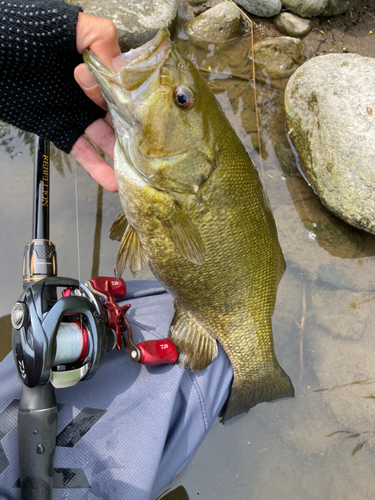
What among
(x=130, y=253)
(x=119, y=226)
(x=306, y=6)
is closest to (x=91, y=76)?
(x=119, y=226)

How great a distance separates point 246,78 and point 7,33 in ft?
9.21

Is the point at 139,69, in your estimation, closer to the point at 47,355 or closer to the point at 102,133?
the point at 102,133

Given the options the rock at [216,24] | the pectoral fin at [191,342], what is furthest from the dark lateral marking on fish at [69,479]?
the rock at [216,24]

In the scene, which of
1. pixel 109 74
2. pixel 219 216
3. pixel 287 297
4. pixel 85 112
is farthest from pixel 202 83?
pixel 287 297

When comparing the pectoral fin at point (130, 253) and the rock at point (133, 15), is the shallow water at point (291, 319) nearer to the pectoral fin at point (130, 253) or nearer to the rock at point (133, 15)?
the pectoral fin at point (130, 253)

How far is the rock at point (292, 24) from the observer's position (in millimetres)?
4094

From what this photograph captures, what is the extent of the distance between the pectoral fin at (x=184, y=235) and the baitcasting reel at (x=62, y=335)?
45 centimetres

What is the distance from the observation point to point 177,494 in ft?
7.45

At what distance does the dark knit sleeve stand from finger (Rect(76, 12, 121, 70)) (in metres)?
0.06

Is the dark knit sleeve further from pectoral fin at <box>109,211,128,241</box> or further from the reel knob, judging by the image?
the reel knob

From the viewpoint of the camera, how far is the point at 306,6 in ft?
13.3

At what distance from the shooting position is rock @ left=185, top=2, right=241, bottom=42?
3932mm

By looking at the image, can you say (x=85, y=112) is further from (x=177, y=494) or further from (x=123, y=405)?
(x=177, y=494)

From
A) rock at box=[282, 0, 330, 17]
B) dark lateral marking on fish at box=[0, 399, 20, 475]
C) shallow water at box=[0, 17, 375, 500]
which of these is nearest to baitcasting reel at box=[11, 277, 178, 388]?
dark lateral marking on fish at box=[0, 399, 20, 475]
